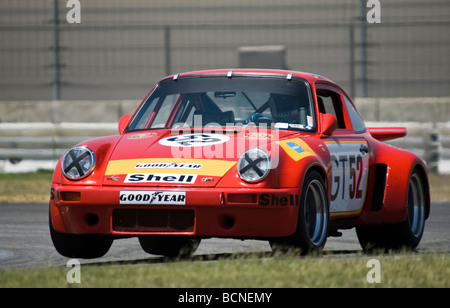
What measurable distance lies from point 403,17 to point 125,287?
10513mm

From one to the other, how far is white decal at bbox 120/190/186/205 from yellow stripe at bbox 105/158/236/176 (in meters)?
0.17

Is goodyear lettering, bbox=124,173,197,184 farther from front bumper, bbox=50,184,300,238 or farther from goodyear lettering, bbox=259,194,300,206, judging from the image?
goodyear lettering, bbox=259,194,300,206

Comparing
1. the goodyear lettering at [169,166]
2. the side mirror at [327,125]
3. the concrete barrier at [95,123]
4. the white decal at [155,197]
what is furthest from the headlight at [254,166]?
the concrete barrier at [95,123]

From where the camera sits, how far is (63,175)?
20.9ft

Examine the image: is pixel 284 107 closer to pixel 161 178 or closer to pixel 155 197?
pixel 161 178

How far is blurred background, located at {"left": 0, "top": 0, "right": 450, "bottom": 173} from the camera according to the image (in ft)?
48.6

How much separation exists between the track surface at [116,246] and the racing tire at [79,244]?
0.22 ft

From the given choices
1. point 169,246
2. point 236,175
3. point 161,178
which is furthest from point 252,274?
point 169,246

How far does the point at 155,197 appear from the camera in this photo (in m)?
6.00

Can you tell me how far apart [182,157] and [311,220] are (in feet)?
2.94

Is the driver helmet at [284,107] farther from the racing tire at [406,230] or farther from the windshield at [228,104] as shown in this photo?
the racing tire at [406,230]
